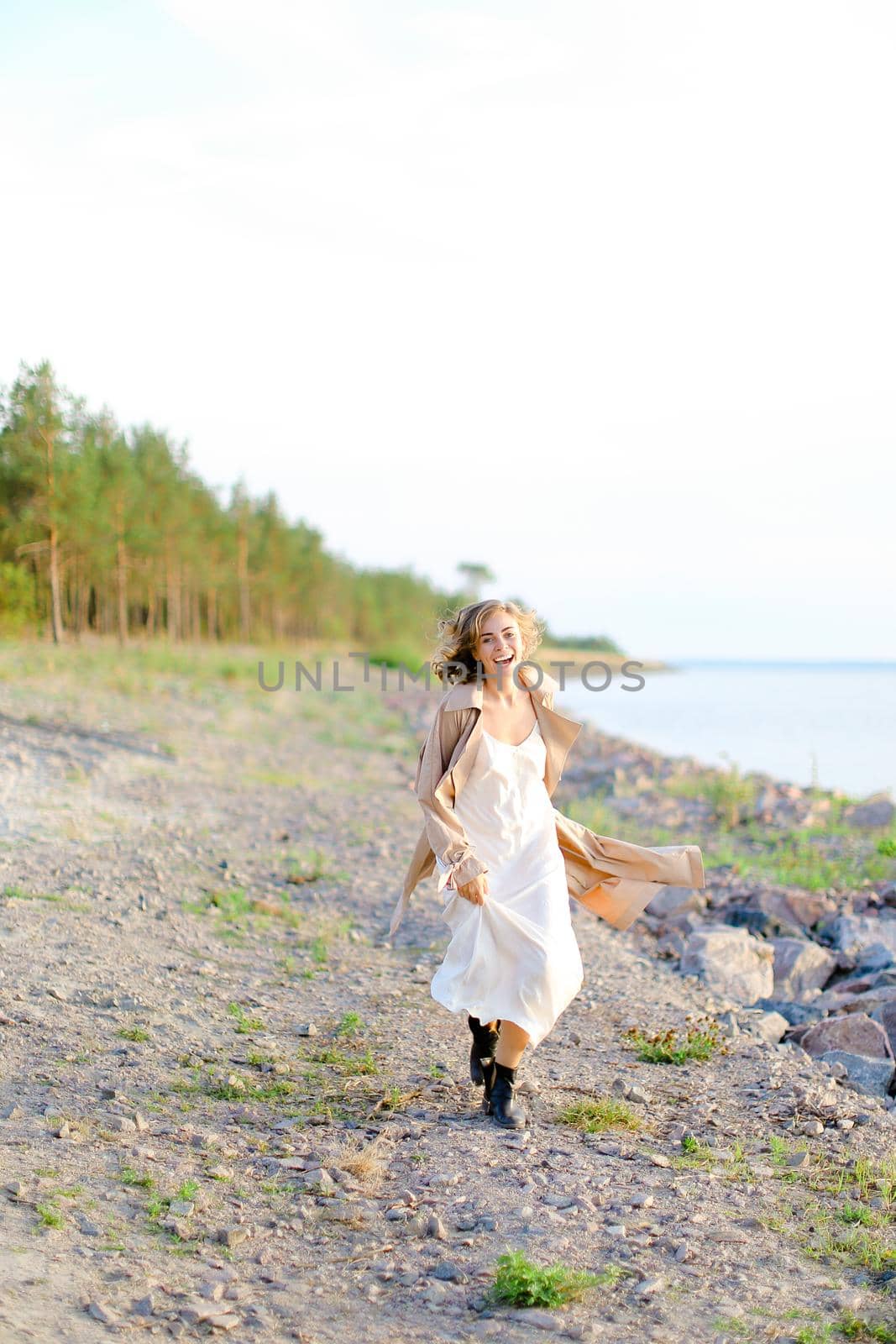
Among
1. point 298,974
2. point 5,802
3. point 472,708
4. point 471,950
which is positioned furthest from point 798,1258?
point 5,802

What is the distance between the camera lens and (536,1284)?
10.3 ft

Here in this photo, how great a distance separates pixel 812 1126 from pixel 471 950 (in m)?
1.66

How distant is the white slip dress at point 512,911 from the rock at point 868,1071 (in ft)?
6.54

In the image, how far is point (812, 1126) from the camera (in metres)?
4.48

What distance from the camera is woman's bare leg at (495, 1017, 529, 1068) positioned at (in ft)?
13.8

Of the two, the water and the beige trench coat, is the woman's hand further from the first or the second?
the water

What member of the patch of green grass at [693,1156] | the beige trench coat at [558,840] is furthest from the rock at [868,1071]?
the beige trench coat at [558,840]

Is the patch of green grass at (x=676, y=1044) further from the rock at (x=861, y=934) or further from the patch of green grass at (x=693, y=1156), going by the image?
the rock at (x=861, y=934)

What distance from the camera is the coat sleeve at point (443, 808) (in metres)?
4.10

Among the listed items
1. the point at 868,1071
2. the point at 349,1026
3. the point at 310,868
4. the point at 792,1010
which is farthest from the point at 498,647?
the point at 310,868

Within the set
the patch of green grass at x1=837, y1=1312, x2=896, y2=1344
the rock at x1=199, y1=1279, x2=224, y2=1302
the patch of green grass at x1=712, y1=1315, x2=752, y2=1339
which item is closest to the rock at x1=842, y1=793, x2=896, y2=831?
the patch of green grass at x1=837, y1=1312, x2=896, y2=1344

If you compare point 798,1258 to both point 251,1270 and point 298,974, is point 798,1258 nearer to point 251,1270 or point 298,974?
point 251,1270

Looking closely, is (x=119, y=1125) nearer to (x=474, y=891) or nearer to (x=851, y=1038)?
(x=474, y=891)

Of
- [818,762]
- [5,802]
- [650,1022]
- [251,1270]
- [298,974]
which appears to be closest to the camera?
[251,1270]
